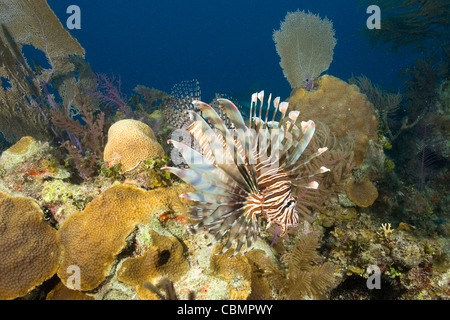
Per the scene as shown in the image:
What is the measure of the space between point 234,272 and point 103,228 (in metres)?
1.51

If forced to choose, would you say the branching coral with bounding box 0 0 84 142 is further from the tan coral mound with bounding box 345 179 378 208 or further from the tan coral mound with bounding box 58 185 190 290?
the tan coral mound with bounding box 345 179 378 208

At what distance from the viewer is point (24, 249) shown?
2.65 m

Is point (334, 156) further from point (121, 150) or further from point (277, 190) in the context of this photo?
point (121, 150)

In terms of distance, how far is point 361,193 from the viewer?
3945mm

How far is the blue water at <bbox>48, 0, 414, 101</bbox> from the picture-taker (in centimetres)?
9144

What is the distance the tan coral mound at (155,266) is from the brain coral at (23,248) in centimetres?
92

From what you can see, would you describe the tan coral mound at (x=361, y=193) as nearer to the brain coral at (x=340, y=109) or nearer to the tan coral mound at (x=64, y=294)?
the brain coral at (x=340, y=109)

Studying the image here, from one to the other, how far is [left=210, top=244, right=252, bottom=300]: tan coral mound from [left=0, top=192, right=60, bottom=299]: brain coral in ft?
5.82

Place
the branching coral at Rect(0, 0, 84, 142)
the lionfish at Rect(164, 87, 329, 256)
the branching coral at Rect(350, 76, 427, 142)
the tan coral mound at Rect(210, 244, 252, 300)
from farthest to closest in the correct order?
the branching coral at Rect(350, 76, 427, 142), the branching coral at Rect(0, 0, 84, 142), the tan coral mound at Rect(210, 244, 252, 300), the lionfish at Rect(164, 87, 329, 256)

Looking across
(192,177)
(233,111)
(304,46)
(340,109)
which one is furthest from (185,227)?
(304,46)

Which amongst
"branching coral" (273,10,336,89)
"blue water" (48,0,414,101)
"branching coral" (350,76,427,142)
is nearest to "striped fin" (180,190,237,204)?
"branching coral" (273,10,336,89)

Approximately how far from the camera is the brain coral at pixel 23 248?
2529mm
